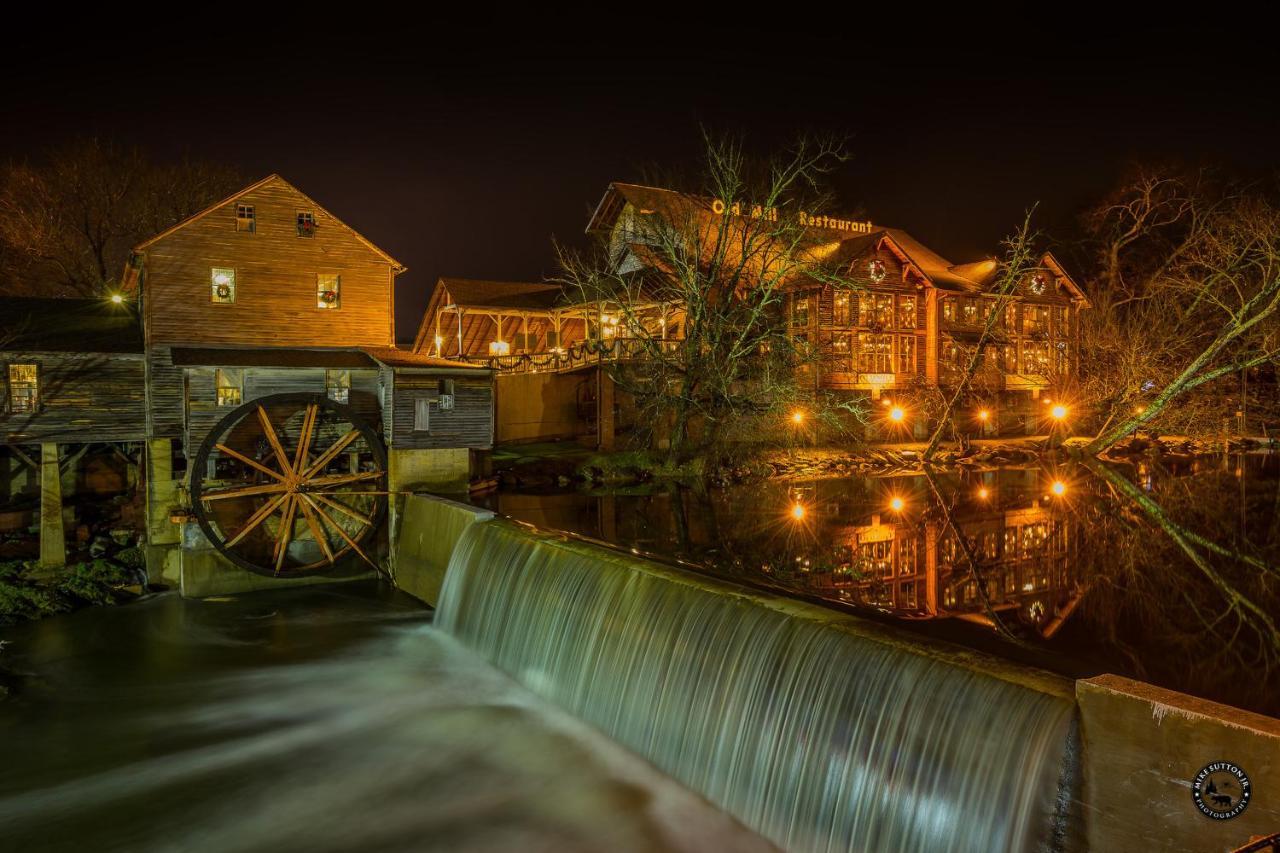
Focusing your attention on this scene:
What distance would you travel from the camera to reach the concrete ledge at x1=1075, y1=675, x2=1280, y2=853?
4.54m

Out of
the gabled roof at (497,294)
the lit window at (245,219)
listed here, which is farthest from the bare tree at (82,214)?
the lit window at (245,219)

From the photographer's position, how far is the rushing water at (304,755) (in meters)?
8.20

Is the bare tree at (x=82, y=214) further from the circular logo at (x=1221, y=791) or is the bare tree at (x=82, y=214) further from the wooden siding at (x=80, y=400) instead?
the circular logo at (x=1221, y=791)

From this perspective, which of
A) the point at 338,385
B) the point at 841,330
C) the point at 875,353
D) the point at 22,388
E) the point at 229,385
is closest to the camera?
the point at 22,388

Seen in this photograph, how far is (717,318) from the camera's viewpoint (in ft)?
86.1

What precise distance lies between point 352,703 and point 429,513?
5605 millimetres

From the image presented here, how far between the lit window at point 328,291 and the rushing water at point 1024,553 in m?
7.15

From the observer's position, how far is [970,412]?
3722 centimetres

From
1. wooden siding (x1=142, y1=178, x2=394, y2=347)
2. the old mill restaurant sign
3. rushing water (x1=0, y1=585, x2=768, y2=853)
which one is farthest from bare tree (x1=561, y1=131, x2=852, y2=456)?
rushing water (x1=0, y1=585, x2=768, y2=853)

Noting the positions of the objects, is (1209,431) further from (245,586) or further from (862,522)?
(245,586)

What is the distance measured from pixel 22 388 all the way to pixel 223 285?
16.1 feet

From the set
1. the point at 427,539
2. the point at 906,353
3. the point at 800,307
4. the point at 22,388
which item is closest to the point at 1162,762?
the point at 427,539

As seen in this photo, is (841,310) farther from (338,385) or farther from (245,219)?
(245,219)

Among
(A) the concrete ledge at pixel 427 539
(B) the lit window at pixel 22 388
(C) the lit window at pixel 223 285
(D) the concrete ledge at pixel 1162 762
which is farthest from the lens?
(C) the lit window at pixel 223 285
